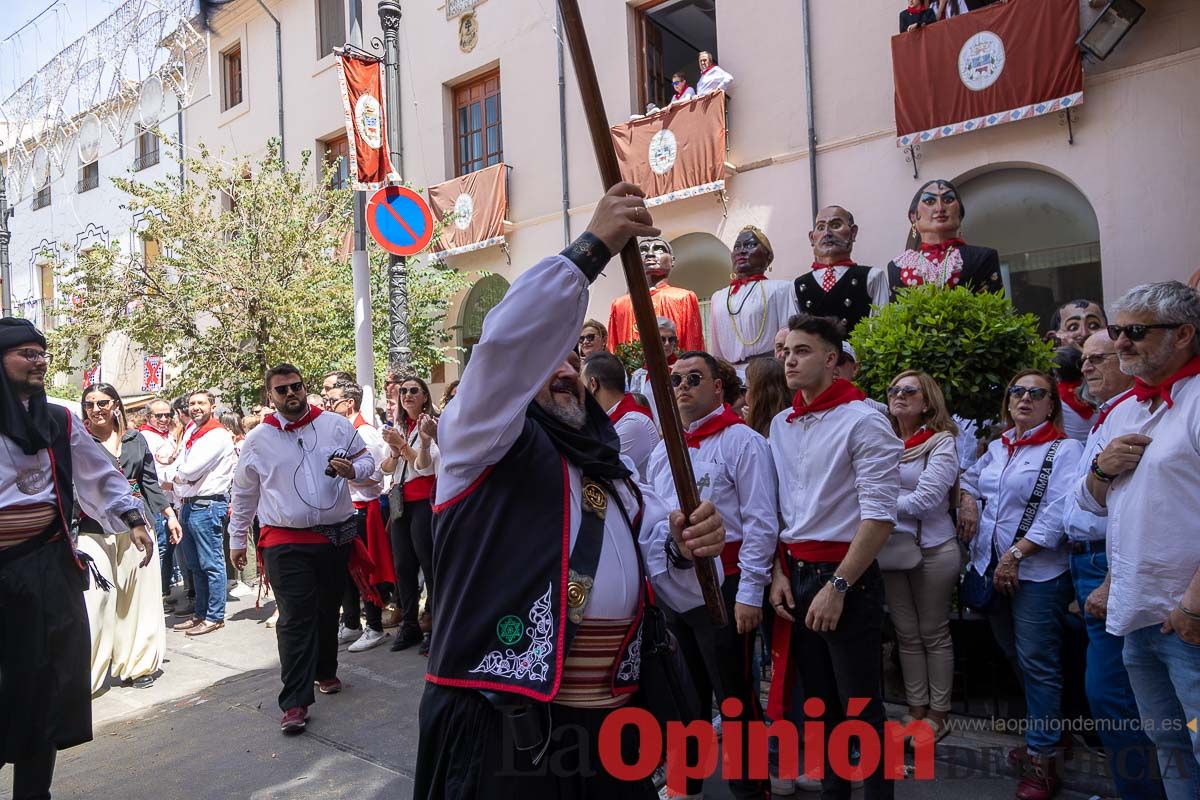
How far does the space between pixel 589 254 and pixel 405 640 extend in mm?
5341

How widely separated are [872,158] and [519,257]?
19.3 feet

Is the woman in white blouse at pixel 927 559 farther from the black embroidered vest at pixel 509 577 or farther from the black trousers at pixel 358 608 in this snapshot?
the black trousers at pixel 358 608

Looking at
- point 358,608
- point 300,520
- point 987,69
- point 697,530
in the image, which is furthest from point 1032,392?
point 987,69

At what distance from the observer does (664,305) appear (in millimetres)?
7070

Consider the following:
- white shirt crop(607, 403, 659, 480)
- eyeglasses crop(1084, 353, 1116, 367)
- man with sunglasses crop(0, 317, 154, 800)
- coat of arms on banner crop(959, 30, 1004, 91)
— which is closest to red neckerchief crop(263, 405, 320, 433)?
man with sunglasses crop(0, 317, 154, 800)

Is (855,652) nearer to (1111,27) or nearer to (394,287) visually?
(394,287)

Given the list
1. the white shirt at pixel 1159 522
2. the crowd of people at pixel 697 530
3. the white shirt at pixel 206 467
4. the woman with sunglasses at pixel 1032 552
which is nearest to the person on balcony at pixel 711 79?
the crowd of people at pixel 697 530

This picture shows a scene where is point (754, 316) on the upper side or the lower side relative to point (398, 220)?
lower

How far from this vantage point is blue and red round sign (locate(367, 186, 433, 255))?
7965 mm

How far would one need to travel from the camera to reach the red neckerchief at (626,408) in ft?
16.2

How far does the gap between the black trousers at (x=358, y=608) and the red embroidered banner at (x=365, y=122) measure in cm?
330

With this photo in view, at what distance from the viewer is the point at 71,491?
439cm

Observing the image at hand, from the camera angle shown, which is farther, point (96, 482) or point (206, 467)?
point (206, 467)

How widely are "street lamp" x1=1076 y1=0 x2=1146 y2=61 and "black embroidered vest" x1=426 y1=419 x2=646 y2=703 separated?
8355 mm
